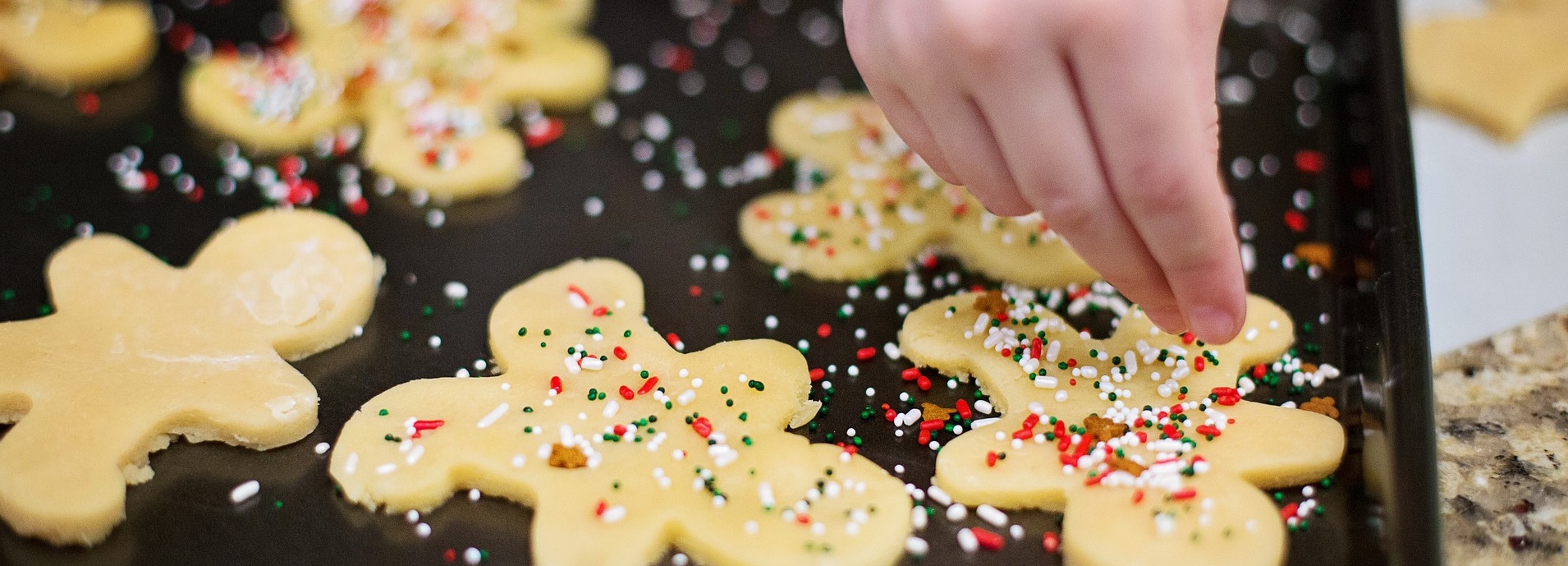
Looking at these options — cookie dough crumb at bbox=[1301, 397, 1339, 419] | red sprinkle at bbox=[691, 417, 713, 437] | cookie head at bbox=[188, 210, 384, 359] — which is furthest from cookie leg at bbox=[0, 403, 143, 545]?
cookie dough crumb at bbox=[1301, 397, 1339, 419]

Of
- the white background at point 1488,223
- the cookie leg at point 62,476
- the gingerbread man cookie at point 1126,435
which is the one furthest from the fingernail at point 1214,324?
the cookie leg at point 62,476

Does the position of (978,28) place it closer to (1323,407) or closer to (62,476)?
(1323,407)

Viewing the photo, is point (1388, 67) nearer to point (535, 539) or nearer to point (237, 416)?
point (535, 539)

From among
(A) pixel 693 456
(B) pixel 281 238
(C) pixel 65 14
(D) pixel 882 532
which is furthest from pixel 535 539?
(C) pixel 65 14

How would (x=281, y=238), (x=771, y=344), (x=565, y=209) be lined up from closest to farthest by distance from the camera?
(x=771, y=344), (x=281, y=238), (x=565, y=209)

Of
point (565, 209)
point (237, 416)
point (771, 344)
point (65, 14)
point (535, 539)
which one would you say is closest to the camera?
point (535, 539)

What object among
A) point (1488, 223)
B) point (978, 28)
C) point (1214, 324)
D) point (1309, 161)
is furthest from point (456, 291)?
point (1488, 223)

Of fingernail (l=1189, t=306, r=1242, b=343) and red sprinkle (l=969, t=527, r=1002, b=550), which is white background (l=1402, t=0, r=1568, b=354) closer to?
fingernail (l=1189, t=306, r=1242, b=343)
